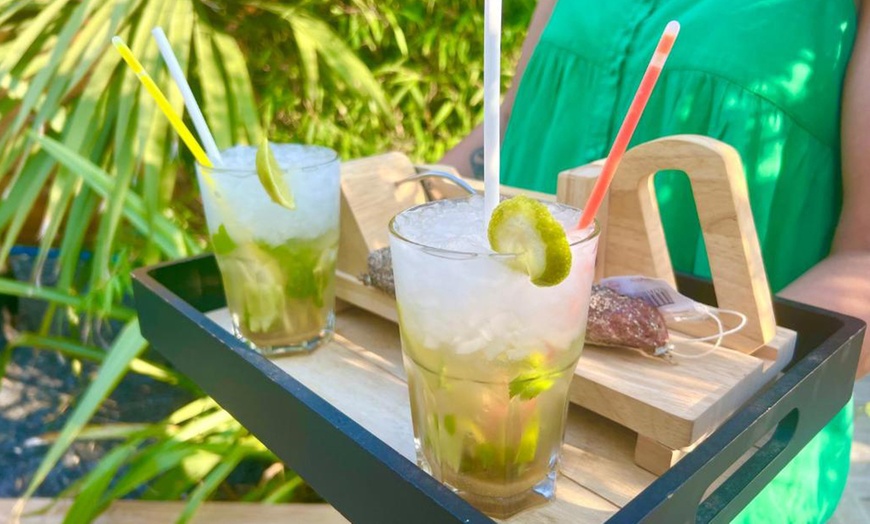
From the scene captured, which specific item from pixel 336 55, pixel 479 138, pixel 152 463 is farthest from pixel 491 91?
pixel 336 55

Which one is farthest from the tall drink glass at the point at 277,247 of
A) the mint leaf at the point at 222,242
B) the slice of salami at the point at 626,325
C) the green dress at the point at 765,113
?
the green dress at the point at 765,113

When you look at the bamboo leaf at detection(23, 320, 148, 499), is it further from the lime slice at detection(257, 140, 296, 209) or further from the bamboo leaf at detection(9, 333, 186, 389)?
the lime slice at detection(257, 140, 296, 209)

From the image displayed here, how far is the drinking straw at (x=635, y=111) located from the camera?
1.64ft

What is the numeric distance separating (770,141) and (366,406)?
0.74 meters

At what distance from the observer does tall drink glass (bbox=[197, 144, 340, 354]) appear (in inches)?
31.1

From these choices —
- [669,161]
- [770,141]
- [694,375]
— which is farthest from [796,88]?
[694,375]

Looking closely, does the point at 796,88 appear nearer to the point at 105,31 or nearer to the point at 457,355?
the point at 457,355

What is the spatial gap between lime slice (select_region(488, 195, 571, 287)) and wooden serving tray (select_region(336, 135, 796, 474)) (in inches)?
7.8

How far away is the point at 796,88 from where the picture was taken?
1.01m

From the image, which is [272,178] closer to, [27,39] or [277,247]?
[277,247]

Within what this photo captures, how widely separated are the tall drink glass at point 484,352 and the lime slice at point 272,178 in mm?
181

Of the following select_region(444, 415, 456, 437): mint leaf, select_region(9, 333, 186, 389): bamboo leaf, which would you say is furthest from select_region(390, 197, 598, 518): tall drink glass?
select_region(9, 333, 186, 389): bamboo leaf

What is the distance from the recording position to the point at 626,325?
2.22ft

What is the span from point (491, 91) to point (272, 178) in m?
0.28
